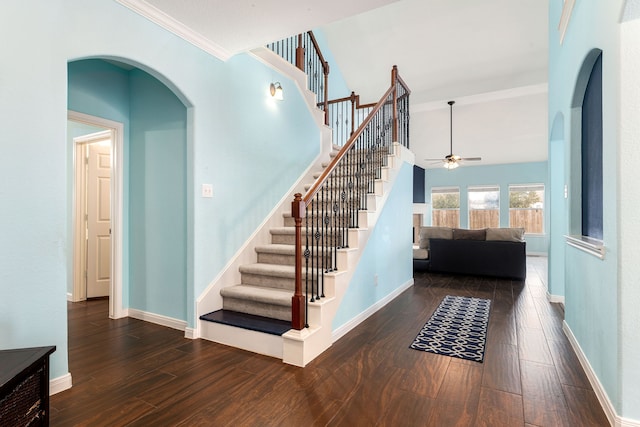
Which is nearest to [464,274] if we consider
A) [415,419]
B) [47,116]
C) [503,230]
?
[503,230]

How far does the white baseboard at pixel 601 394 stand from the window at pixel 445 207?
810 cm

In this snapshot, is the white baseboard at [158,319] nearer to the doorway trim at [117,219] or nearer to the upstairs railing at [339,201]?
the doorway trim at [117,219]

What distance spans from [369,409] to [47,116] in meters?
2.55

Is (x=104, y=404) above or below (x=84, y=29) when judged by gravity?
below

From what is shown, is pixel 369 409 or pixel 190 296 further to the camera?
pixel 190 296

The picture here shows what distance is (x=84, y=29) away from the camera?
2.19 meters

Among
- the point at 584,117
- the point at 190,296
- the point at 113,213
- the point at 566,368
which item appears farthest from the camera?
the point at 113,213

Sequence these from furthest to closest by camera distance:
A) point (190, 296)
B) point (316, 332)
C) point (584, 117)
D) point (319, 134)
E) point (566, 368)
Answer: point (319, 134)
point (190, 296)
point (584, 117)
point (316, 332)
point (566, 368)

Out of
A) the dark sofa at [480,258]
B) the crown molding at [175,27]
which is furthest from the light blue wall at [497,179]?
the crown molding at [175,27]

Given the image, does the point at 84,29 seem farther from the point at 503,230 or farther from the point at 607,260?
the point at 503,230

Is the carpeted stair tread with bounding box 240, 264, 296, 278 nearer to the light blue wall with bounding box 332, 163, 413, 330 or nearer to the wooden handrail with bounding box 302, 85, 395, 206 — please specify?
the light blue wall with bounding box 332, 163, 413, 330

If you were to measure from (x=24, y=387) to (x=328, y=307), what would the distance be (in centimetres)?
187

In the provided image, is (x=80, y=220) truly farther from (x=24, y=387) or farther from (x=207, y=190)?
(x=24, y=387)

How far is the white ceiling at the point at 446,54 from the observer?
2.99 m
